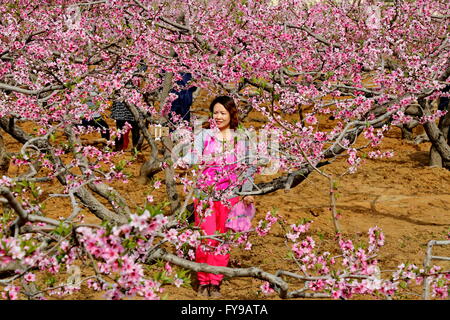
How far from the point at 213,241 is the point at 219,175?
2.25ft

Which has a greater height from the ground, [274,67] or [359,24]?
[359,24]

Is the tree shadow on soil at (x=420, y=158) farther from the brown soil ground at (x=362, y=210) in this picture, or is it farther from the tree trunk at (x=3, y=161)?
the tree trunk at (x=3, y=161)

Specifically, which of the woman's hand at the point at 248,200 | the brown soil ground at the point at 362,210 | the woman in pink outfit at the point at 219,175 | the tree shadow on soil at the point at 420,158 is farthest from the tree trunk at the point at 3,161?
the tree shadow on soil at the point at 420,158

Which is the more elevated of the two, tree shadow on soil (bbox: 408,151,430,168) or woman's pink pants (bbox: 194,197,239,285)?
tree shadow on soil (bbox: 408,151,430,168)

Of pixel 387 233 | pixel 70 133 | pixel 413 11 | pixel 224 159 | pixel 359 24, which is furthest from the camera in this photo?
pixel 359 24

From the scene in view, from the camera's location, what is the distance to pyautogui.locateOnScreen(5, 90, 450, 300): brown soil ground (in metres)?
5.35

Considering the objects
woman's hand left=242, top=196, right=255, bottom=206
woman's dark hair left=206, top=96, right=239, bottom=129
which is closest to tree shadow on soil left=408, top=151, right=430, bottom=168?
woman's hand left=242, top=196, right=255, bottom=206

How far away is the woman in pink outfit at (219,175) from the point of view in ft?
15.1

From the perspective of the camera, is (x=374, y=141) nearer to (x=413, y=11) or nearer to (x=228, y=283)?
(x=228, y=283)

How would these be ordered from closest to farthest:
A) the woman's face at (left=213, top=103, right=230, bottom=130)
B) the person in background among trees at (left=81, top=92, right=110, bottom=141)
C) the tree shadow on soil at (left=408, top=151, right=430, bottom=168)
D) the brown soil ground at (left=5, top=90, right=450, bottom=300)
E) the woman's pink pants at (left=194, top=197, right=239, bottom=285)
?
the woman's pink pants at (left=194, top=197, right=239, bottom=285) < the woman's face at (left=213, top=103, right=230, bottom=130) < the person in background among trees at (left=81, top=92, right=110, bottom=141) < the brown soil ground at (left=5, top=90, right=450, bottom=300) < the tree shadow on soil at (left=408, top=151, right=430, bottom=168)

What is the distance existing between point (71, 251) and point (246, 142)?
3118 millimetres

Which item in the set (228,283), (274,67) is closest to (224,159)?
(228,283)

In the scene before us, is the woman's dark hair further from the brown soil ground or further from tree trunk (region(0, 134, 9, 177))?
tree trunk (region(0, 134, 9, 177))

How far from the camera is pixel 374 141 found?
5.07 m
